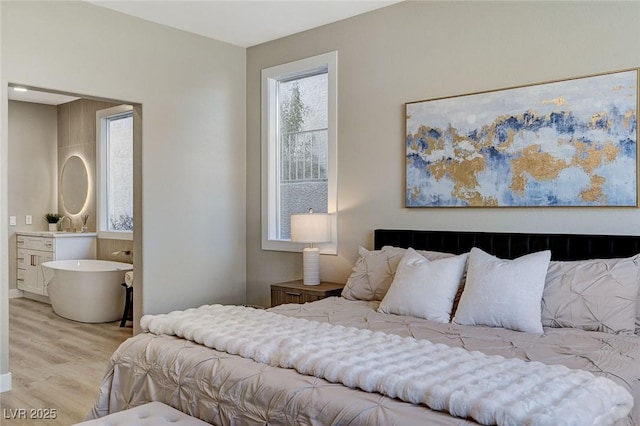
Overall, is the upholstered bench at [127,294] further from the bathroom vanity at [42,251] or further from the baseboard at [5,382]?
the baseboard at [5,382]

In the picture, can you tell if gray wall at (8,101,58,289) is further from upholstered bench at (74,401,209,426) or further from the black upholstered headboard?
upholstered bench at (74,401,209,426)

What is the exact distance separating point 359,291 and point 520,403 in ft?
7.22

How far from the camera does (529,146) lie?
11.5 ft

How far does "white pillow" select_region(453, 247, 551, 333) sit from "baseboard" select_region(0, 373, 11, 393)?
2.99 m

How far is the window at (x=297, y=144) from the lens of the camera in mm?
4641

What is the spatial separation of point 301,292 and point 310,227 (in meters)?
0.52

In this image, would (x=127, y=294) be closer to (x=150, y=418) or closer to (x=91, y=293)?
(x=91, y=293)

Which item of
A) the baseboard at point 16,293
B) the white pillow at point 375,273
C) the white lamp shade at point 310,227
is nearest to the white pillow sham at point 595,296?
the white pillow at point 375,273

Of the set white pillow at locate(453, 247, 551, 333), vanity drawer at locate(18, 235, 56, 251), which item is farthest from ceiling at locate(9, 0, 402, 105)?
vanity drawer at locate(18, 235, 56, 251)

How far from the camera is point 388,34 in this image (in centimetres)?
425

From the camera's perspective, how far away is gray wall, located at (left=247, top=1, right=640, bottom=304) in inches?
130

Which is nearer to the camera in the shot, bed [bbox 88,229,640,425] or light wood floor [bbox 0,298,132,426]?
bed [bbox 88,229,640,425]

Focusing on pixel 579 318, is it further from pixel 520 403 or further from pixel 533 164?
pixel 520 403

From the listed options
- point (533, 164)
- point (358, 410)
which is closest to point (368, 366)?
point (358, 410)
